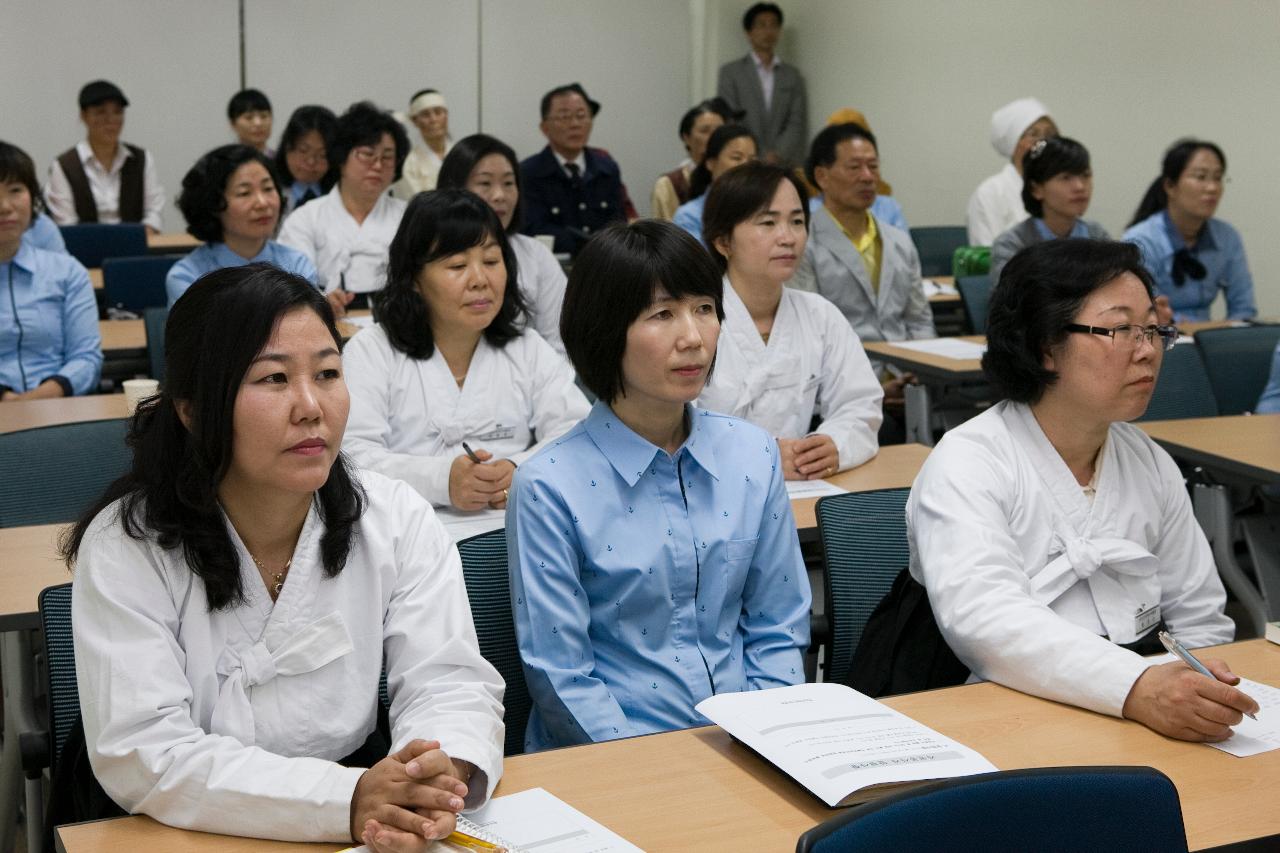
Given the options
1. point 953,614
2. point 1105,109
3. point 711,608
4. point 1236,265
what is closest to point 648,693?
point 711,608

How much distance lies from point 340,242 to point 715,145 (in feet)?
5.76

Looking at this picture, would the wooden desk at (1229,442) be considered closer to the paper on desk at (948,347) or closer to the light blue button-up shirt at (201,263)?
the paper on desk at (948,347)

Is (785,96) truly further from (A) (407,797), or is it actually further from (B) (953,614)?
(A) (407,797)

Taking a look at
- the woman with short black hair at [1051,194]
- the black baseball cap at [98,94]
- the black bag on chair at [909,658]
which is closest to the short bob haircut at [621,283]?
the black bag on chair at [909,658]

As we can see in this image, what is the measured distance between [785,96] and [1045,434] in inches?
311

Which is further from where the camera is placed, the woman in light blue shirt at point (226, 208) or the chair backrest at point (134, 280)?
the chair backrest at point (134, 280)

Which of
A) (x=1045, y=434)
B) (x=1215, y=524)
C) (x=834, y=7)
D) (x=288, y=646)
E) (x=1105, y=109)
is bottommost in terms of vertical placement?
(x=1215, y=524)

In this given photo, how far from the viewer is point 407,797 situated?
4.72 feet

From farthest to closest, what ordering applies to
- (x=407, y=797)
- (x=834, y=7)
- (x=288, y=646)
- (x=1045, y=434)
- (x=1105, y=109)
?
1. (x=834, y=7)
2. (x=1105, y=109)
3. (x=1045, y=434)
4. (x=288, y=646)
5. (x=407, y=797)

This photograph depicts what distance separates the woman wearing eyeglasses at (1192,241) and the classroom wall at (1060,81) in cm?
86

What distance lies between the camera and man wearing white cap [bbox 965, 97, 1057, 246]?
710 centimetres

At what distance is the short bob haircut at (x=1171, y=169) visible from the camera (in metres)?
5.32

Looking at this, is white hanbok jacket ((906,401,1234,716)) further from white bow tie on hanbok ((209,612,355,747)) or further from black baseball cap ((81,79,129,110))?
black baseball cap ((81,79,129,110))

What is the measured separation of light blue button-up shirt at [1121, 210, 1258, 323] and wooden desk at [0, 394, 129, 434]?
12.6ft
